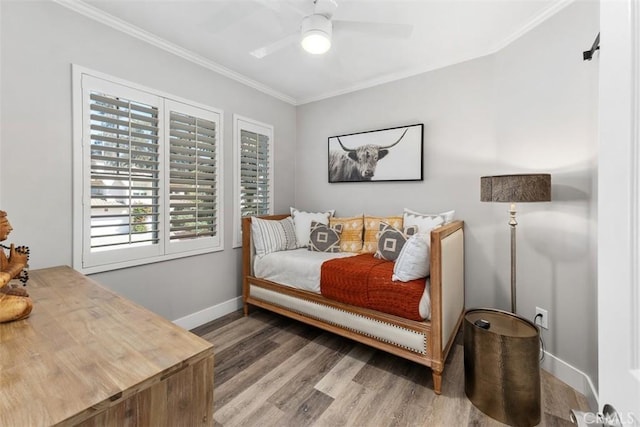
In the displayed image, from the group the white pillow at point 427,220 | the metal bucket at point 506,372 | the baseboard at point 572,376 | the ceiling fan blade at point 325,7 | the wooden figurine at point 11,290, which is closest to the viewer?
the wooden figurine at point 11,290

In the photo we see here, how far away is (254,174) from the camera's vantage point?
317cm

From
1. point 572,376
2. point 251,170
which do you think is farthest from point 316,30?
point 572,376

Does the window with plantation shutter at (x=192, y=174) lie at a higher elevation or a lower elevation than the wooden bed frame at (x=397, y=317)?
higher

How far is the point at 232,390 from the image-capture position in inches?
69.5

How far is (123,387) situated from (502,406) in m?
1.81

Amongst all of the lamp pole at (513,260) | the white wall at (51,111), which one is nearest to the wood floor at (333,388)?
the lamp pole at (513,260)

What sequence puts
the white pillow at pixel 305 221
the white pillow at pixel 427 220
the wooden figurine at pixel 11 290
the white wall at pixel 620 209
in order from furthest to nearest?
the white pillow at pixel 305 221
the white pillow at pixel 427 220
the wooden figurine at pixel 11 290
the white wall at pixel 620 209

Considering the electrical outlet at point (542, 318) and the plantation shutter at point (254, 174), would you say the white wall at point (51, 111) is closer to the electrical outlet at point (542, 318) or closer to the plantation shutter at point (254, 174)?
the plantation shutter at point (254, 174)

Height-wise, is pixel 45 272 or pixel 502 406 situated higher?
pixel 45 272

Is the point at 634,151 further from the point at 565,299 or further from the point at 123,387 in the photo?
the point at 565,299

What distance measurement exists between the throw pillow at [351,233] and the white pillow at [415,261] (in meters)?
0.93

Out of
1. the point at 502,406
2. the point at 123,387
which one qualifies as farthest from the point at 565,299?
the point at 123,387

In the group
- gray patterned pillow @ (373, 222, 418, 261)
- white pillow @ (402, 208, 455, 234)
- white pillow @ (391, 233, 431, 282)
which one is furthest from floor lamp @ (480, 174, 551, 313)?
gray patterned pillow @ (373, 222, 418, 261)

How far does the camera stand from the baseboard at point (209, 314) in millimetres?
2527
